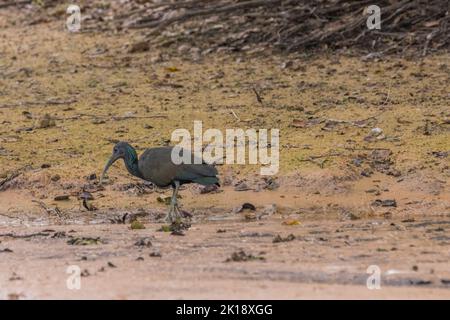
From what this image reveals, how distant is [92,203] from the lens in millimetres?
9633

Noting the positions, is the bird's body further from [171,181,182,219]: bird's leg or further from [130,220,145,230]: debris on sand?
[130,220,145,230]: debris on sand

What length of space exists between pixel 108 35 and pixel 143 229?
625 cm

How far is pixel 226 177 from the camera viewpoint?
Answer: 32.7 feet

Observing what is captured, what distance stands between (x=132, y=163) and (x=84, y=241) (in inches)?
57.0

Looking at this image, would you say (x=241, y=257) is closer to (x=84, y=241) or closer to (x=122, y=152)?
(x=84, y=241)

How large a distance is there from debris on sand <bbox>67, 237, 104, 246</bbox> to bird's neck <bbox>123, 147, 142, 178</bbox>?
4.13ft

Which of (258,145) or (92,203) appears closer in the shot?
(92,203)

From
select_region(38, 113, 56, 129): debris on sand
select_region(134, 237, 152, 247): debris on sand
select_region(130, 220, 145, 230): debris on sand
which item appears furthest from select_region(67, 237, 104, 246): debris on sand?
select_region(38, 113, 56, 129): debris on sand

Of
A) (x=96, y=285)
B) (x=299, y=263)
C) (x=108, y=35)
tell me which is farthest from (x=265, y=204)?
(x=108, y=35)

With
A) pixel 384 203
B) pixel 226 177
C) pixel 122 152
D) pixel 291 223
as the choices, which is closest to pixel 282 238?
pixel 291 223

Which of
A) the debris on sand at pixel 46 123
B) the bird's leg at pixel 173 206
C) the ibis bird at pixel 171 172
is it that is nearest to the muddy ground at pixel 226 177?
the debris on sand at pixel 46 123

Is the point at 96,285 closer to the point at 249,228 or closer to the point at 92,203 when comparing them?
the point at 249,228

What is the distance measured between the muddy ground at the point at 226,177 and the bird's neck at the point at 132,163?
1.01 ft

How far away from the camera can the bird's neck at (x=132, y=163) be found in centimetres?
930
